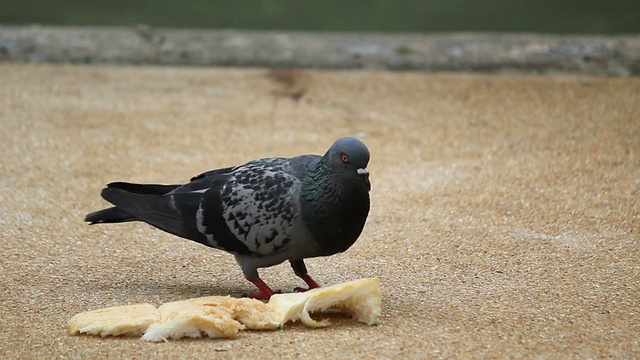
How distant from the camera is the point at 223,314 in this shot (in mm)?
3545

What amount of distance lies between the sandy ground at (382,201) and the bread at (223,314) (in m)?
0.05

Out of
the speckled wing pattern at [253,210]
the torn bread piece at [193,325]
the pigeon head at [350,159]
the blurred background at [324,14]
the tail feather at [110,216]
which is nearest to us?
the torn bread piece at [193,325]

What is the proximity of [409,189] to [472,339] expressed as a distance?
8.40 ft

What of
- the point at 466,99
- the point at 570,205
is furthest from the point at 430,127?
the point at 570,205

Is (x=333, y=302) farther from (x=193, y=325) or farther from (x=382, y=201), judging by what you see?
(x=382, y=201)

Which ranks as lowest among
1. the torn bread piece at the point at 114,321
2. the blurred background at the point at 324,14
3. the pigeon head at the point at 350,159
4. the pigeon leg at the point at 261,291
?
the torn bread piece at the point at 114,321

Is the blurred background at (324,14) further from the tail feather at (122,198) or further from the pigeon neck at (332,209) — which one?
the pigeon neck at (332,209)

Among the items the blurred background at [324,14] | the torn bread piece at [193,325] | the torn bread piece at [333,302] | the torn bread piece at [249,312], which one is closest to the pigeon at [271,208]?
the torn bread piece at [333,302]

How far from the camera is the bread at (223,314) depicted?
3.49 metres

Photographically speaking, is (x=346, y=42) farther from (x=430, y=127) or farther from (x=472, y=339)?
(x=472, y=339)

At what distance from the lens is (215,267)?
4715 mm

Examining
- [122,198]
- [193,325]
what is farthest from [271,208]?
[122,198]

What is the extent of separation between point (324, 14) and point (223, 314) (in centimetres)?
630

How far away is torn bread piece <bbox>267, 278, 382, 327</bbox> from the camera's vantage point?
366cm
